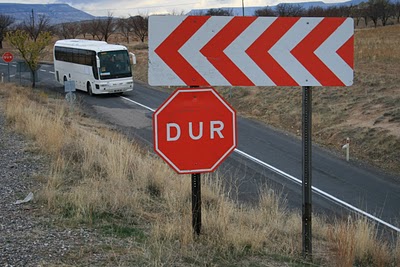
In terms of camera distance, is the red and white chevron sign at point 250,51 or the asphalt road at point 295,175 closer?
the red and white chevron sign at point 250,51

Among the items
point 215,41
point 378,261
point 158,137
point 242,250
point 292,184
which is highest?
point 215,41

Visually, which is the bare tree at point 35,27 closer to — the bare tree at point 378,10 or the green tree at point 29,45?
the green tree at point 29,45

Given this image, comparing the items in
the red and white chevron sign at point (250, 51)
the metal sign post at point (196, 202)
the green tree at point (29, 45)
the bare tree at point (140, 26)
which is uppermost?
the bare tree at point (140, 26)

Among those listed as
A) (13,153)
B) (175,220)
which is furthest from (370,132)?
(175,220)

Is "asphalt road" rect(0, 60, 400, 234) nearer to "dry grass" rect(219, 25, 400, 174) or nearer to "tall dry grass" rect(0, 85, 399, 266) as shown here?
"dry grass" rect(219, 25, 400, 174)

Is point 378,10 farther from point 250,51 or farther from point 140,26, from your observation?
point 250,51

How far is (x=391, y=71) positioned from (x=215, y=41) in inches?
948

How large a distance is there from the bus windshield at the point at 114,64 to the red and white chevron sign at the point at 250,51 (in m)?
26.0

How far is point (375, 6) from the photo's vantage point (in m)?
81.8

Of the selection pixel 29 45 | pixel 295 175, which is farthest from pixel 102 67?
pixel 295 175

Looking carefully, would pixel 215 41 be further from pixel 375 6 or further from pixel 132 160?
pixel 375 6

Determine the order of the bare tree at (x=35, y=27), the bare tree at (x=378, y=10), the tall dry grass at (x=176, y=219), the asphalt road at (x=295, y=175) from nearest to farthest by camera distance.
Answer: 1. the tall dry grass at (x=176, y=219)
2. the asphalt road at (x=295, y=175)
3. the bare tree at (x=35, y=27)
4. the bare tree at (x=378, y=10)

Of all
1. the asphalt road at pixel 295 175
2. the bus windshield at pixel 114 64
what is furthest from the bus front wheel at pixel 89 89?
the asphalt road at pixel 295 175

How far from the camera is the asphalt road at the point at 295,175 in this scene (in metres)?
11.3
